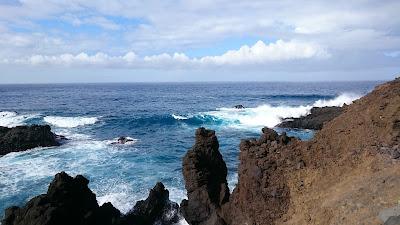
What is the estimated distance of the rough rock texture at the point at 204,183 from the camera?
2273cm

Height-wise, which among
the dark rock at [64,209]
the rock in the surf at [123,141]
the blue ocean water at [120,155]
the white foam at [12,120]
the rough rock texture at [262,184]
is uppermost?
the rough rock texture at [262,184]

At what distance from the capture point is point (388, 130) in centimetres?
1942

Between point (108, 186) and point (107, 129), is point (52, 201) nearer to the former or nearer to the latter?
point (108, 186)

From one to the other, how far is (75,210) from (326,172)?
12718mm

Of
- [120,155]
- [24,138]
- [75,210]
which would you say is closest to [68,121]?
[24,138]

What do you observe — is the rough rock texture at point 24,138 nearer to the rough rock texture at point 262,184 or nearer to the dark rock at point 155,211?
the dark rock at point 155,211

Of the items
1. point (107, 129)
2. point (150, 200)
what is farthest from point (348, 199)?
point (107, 129)

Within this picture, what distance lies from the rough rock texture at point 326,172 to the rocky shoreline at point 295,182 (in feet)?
0.14

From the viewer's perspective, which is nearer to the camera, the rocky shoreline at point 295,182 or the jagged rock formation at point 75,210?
the rocky shoreline at point 295,182

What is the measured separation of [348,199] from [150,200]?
12630 mm

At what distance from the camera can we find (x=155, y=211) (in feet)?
85.0

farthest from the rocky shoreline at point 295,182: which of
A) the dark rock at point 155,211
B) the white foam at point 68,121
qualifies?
the white foam at point 68,121

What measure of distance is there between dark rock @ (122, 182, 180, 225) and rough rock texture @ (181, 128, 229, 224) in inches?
111

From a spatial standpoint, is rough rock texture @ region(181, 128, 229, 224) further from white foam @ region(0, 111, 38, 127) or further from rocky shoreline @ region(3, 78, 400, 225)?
white foam @ region(0, 111, 38, 127)
